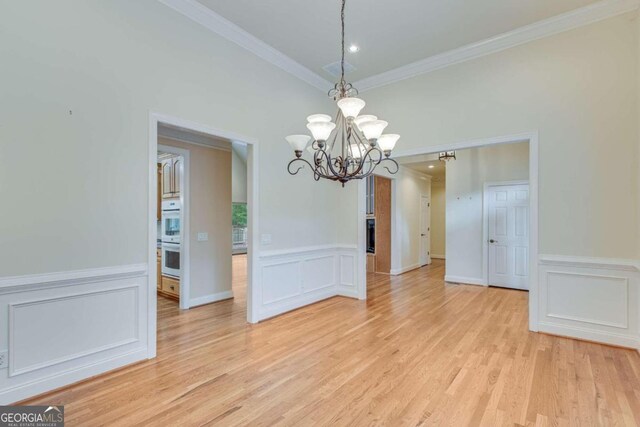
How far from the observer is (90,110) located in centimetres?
259

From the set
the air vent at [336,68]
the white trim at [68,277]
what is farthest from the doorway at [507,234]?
the white trim at [68,277]

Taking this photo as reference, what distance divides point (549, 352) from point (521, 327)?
0.75m

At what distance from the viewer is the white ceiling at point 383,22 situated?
3.25 m

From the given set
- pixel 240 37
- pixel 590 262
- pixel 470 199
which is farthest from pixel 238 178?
pixel 590 262

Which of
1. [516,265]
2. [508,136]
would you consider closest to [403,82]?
[508,136]

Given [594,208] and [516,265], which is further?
[516,265]

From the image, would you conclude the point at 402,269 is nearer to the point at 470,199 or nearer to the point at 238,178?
the point at 470,199

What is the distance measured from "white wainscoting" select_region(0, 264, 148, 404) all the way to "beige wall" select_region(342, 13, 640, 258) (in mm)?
4300

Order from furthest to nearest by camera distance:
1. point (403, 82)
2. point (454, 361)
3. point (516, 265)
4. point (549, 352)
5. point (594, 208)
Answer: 1. point (516, 265)
2. point (403, 82)
3. point (594, 208)
4. point (549, 352)
5. point (454, 361)

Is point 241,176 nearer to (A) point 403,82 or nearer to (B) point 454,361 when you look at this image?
(A) point 403,82

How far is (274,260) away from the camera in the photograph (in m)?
4.20

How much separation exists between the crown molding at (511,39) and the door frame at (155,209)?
2.39 m

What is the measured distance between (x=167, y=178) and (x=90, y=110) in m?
2.87

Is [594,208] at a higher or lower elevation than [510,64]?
lower
